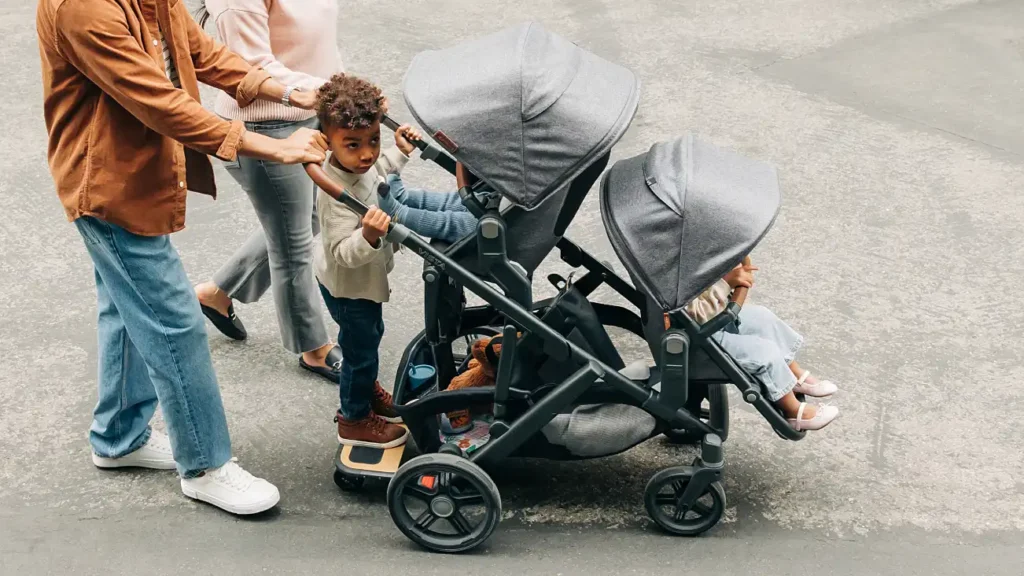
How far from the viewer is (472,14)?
800cm

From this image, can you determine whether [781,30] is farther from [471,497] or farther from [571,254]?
[471,497]

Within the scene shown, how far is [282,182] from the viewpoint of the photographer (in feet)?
12.9

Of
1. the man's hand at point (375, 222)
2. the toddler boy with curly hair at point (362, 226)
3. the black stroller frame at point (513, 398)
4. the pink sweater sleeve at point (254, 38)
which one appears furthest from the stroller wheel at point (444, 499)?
the pink sweater sleeve at point (254, 38)

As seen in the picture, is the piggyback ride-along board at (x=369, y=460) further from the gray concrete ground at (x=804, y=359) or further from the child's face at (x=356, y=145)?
the child's face at (x=356, y=145)

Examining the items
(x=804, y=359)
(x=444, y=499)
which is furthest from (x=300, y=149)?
(x=804, y=359)

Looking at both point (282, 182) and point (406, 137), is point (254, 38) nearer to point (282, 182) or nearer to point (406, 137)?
point (282, 182)

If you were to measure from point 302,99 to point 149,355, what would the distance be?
0.92 meters

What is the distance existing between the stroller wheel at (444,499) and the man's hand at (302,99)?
1.15 m

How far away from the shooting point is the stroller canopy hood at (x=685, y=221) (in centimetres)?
320

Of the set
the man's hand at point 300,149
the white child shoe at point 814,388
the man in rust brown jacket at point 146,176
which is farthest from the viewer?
the white child shoe at point 814,388

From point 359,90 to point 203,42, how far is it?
1.98 feet

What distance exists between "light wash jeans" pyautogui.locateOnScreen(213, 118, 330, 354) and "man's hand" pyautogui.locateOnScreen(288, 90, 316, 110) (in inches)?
11.0

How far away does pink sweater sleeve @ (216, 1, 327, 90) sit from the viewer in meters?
3.66

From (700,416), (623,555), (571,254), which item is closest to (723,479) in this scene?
(700,416)
